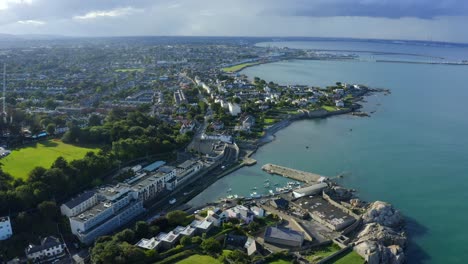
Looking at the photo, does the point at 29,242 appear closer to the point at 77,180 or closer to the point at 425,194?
the point at 77,180

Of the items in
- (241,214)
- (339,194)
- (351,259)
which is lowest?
(351,259)

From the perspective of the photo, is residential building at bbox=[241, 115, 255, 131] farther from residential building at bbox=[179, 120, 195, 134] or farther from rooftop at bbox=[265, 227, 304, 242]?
rooftop at bbox=[265, 227, 304, 242]

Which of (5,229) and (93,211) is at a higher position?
(93,211)

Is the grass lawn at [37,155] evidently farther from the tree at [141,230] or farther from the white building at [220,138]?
the tree at [141,230]

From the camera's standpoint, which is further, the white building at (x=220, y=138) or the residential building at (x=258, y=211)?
the white building at (x=220, y=138)

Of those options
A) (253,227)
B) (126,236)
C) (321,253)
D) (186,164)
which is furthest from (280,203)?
(126,236)

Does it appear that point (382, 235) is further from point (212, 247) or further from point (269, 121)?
point (269, 121)

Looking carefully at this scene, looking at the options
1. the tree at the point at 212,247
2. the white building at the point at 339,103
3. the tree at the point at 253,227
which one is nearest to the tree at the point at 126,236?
the tree at the point at 212,247

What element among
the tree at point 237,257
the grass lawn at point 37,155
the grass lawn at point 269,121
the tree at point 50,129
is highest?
the tree at point 50,129
